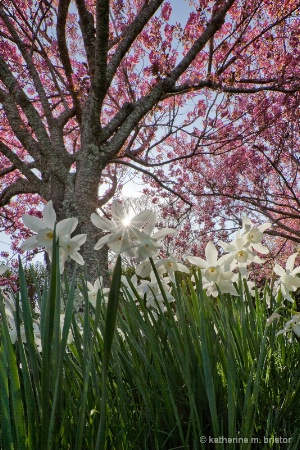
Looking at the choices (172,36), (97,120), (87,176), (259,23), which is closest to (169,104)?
(172,36)

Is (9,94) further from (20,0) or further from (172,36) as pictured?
(172,36)

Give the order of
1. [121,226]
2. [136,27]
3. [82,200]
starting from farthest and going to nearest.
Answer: [136,27] → [82,200] → [121,226]

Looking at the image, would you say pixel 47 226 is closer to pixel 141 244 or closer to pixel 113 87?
pixel 141 244

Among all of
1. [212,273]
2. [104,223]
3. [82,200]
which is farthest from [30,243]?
[82,200]

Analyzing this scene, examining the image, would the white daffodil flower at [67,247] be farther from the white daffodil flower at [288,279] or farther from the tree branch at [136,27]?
the tree branch at [136,27]

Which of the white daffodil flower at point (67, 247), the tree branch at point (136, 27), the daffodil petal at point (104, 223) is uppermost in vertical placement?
the tree branch at point (136, 27)

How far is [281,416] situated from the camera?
1.02m

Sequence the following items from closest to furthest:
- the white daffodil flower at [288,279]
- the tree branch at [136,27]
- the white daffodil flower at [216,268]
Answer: the white daffodil flower at [216,268]
the white daffodil flower at [288,279]
the tree branch at [136,27]

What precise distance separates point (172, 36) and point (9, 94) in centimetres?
319

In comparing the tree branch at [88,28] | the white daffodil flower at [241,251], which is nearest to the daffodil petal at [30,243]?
the white daffodil flower at [241,251]

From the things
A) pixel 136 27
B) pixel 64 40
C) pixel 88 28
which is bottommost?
pixel 136 27

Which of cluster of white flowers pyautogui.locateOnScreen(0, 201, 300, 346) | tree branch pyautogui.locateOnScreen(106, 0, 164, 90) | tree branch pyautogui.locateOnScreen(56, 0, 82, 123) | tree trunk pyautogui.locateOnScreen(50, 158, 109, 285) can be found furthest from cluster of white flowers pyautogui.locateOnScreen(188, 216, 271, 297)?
tree branch pyautogui.locateOnScreen(56, 0, 82, 123)

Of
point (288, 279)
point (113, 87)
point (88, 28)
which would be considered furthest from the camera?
point (113, 87)

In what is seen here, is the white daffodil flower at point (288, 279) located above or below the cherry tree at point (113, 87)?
below
